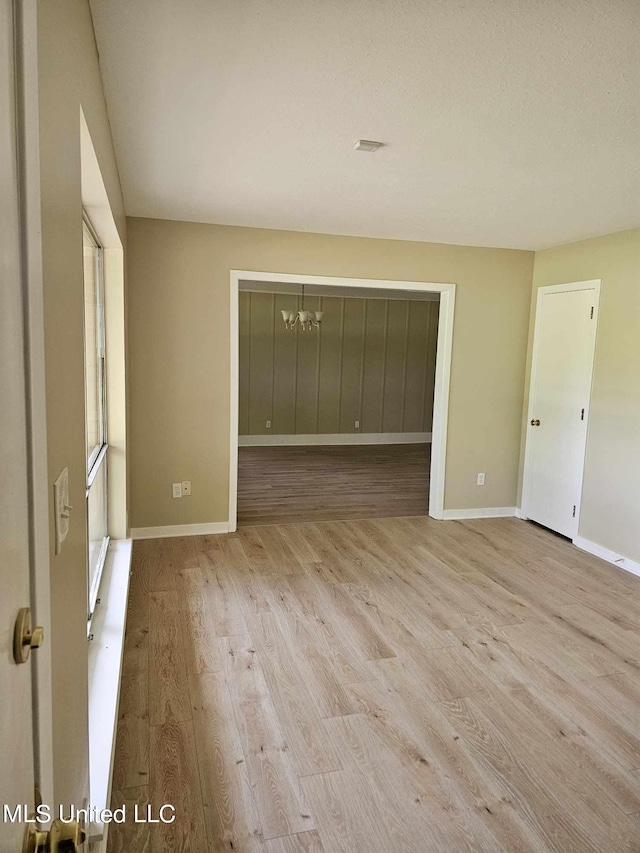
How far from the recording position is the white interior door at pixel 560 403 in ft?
14.7

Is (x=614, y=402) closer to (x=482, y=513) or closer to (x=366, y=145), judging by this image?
(x=482, y=513)

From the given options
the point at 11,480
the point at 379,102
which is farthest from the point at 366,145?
the point at 11,480

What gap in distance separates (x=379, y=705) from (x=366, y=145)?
245 centimetres

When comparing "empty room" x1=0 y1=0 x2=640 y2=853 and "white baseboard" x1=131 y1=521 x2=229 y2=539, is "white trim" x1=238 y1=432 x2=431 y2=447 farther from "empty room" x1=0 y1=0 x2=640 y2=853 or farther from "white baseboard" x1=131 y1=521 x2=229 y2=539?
"white baseboard" x1=131 y1=521 x2=229 y2=539

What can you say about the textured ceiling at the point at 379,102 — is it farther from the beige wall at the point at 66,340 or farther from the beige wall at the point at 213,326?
the beige wall at the point at 213,326

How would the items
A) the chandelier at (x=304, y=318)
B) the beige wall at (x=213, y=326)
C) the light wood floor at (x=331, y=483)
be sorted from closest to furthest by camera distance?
the beige wall at (x=213, y=326) < the light wood floor at (x=331, y=483) < the chandelier at (x=304, y=318)

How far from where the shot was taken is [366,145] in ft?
8.14

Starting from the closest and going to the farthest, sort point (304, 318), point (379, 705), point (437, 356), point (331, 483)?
1. point (379, 705)
2. point (437, 356)
3. point (331, 483)
4. point (304, 318)

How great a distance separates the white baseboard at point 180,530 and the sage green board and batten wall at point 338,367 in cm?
421

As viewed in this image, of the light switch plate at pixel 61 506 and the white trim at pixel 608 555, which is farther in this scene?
the white trim at pixel 608 555

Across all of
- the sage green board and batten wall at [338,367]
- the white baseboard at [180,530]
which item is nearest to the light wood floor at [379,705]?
the white baseboard at [180,530]

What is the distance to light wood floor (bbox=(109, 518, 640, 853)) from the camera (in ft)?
5.95

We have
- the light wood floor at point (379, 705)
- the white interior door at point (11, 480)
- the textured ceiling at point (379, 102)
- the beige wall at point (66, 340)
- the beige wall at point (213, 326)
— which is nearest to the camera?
the white interior door at point (11, 480)

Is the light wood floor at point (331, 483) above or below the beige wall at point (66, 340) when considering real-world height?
below
